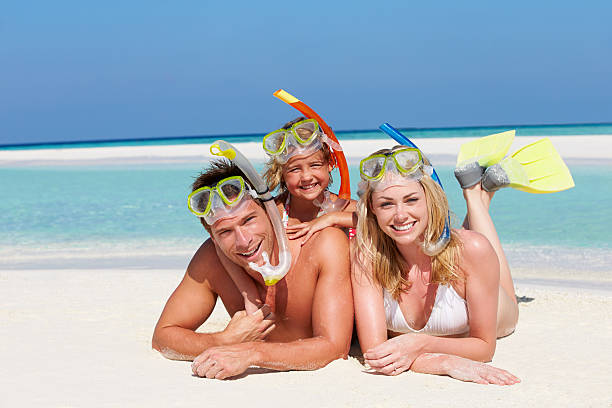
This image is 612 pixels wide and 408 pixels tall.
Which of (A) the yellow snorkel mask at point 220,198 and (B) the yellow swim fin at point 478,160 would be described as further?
(B) the yellow swim fin at point 478,160

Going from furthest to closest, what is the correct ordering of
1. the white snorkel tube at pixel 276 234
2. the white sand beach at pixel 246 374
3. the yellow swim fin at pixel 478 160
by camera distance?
the yellow swim fin at pixel 478 160 → the white snorkel tube at pixel 276 234 → the white sand beach at pixel 246 374

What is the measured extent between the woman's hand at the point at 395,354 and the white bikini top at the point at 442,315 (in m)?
0.19

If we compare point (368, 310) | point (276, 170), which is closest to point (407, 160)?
point (368, 310)

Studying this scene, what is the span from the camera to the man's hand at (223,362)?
3463mm

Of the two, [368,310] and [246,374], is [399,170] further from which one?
[246,374]

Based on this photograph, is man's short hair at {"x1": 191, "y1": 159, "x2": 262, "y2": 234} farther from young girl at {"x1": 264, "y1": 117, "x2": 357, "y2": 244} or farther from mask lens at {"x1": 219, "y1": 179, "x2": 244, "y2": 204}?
young girl at {"x1": 264, "y1": 117, "x2": 357, "y2": 244}

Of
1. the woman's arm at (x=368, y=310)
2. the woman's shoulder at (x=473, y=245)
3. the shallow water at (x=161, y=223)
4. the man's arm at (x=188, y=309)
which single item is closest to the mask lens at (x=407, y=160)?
the woman's shoulder at (x=473, y=245)

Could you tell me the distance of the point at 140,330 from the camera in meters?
4.82

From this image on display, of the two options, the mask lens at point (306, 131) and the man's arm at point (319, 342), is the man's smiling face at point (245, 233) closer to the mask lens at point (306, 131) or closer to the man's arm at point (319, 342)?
the man's arm at point (319, 342)

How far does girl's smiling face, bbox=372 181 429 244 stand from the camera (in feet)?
11.7

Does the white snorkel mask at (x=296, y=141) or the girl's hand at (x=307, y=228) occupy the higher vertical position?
the white snorkel mask at (x=296, y=141)

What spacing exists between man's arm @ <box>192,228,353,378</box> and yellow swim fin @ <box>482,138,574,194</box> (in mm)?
2004

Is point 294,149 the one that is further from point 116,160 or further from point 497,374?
point 116,160

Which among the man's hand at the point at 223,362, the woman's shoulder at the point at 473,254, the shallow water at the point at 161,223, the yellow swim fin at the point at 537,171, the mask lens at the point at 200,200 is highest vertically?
the yellow swim fin at the point at 537,171
